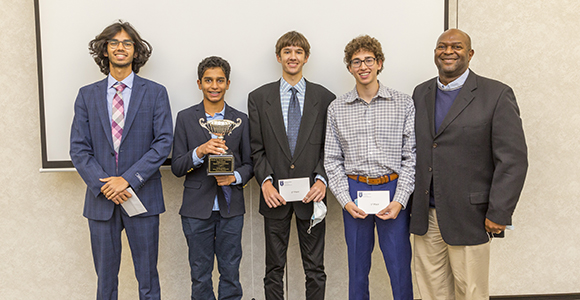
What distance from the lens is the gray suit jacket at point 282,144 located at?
2.23 m

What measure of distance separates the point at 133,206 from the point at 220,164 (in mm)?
595

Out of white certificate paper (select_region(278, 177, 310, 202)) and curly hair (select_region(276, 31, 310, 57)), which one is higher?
curly hair (select_region(276, 31, 310, 57))

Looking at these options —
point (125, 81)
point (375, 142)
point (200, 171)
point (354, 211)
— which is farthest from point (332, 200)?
point (125, 81)

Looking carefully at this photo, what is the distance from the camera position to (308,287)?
230 centimetres

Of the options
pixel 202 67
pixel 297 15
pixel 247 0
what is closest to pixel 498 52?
pixel 297 15

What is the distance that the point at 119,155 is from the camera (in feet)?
6.99

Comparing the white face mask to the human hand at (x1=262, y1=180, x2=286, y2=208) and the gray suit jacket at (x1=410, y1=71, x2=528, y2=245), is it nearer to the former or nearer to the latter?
the human hand at (x1=262, y1=180, x2=286, y2=208)

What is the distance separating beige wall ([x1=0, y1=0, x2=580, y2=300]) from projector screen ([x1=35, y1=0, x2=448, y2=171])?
0.23 metres

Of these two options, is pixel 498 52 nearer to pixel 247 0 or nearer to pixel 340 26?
pixel 340 26

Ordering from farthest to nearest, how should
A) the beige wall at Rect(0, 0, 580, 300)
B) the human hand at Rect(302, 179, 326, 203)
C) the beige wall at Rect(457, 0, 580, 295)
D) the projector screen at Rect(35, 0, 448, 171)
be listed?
the beige wall at Rect(457, 0, 580, 295)
the beige wall at Rect(0, 0, 580, 300)
the projector screen at Rect(35, 0, 448, 171)
the human hand at Rect(302, 179, 326, 203)

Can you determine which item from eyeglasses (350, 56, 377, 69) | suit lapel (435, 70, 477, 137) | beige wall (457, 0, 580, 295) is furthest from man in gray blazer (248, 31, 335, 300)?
beige wall (457, 0, 580, 295)

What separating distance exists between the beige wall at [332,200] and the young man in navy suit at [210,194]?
49 cm

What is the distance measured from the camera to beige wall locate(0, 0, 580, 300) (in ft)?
8.55

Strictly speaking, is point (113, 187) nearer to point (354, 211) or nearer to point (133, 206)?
point (133, 206)
